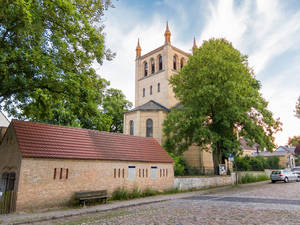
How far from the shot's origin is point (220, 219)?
28.3 ft

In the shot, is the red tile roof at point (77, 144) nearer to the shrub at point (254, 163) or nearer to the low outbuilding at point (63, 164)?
the low outbuilding at point (63, 164)

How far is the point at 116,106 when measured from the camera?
41.9m

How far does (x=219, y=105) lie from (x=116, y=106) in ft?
71.4

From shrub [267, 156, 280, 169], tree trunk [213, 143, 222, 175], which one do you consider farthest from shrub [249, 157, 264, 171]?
tree trunk [213, 143, 222, 175]

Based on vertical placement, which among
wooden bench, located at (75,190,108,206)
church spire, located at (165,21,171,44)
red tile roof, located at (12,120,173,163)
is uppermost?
church spire, located at (165,21,171,44)

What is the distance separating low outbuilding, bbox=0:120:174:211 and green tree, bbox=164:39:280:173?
725 cm

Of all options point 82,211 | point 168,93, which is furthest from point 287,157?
point 82,211

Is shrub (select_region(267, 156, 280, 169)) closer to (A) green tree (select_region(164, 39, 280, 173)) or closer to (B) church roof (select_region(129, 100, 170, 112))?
(A) green tree (select_region(164, 39, 280, 173))

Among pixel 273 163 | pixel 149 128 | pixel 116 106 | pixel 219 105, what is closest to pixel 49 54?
pixel 219 105

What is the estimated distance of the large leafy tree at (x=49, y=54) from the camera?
1049 centimetres

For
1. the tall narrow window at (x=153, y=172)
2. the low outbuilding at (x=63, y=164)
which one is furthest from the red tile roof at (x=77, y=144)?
the tall narrow window at (x=153, y=172)

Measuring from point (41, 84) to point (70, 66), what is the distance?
86.6 inches

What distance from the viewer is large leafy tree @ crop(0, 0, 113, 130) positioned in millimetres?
10492

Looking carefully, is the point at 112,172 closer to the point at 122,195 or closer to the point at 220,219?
the point at 122,195
